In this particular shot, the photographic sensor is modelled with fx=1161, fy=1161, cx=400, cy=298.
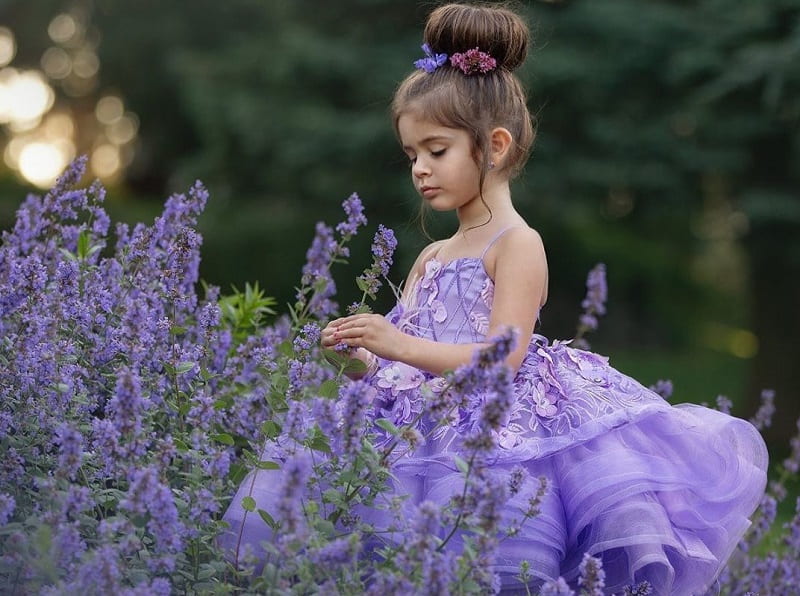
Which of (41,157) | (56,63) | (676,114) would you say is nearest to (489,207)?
(676,114)

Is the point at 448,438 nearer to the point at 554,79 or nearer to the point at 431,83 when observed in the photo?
the point at 431,83

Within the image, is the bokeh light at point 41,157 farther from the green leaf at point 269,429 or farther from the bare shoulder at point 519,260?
the green leaf at point 269,429

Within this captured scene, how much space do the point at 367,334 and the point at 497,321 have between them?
348 millimetres

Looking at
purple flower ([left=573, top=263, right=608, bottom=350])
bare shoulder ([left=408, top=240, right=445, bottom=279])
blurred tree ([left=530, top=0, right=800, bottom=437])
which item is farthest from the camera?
blurred tree ([left=530, top=0, right=800, bottom=437])

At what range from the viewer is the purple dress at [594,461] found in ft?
8.22

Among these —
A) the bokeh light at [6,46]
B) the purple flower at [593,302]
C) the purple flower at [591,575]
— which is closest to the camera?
the purple flower at [591,575]

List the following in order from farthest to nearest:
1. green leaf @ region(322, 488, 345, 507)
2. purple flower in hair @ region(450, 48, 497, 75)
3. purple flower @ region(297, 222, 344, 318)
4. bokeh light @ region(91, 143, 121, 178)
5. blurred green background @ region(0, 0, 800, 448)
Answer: bokeh light @ region(91, 143, 121, 178)
blurred green background @ region(0, 0, 800, 448)
purple flower @ region(297, 222, 344, 318)
purple flower in hair @ region(450, 48, 497, 75)
green leaf @ region(322, 488, 345, 507)

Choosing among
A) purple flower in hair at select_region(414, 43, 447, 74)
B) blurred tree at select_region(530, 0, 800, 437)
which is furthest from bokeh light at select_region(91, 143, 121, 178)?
purple flower in hair at select_region(414, 43, 447, 74)

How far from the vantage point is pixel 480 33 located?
2.97m

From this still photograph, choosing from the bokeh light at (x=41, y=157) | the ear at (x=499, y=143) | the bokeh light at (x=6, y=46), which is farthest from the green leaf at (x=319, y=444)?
the bokeh light at (x=41, y=157)

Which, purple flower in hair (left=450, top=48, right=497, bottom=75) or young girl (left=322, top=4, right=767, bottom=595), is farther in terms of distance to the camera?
purple flower in hair (left=450, top=48, right=497, bottom=75)

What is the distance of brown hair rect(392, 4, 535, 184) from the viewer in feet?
9.44

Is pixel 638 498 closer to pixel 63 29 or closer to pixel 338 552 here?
pixel 338 552

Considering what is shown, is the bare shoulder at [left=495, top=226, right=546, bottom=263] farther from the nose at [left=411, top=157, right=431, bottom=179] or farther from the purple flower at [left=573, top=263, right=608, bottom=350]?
the purple flower at [left=573, top=263, right=608, bottom=350]
